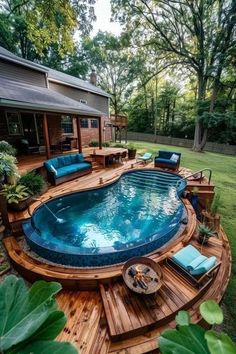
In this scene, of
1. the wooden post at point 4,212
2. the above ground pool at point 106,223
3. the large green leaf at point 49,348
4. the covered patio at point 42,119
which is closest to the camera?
the large green leaf at point 49,348

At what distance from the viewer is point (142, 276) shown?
3061 mm

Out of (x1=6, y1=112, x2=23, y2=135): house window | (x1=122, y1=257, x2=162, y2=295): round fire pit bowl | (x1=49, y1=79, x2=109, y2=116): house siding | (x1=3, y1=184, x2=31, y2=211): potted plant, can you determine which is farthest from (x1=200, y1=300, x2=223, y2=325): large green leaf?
(x1=49, y1=79, x2=109, y2=116): house siding

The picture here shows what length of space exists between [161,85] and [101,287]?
30.3 metres

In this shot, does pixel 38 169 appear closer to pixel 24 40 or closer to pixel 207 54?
pixel 207 54

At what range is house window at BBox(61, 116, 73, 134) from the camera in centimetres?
1270

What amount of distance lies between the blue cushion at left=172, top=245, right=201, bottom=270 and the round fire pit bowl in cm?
52

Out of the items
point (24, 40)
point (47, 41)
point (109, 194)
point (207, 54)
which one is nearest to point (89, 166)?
point (109, 194)

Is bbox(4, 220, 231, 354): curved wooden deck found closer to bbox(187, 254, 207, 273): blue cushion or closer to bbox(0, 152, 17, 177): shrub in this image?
bbox(187, 254, 207, 273): blue cushion

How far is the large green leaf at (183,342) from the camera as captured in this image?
611 mm

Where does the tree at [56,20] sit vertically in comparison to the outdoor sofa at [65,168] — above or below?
above

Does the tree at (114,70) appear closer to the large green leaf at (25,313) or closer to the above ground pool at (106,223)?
the above ground pool at (106,223)

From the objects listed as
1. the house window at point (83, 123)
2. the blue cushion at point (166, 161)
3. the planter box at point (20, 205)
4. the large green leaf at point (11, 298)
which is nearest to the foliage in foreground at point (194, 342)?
the large green leaf at point (11, 298)

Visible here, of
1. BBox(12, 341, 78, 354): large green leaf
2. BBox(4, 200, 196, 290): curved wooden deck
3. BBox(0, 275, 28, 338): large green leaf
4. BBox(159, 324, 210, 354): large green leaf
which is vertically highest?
BBox(0, 275, 28, 338): large green leaf

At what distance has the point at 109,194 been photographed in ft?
23.5
